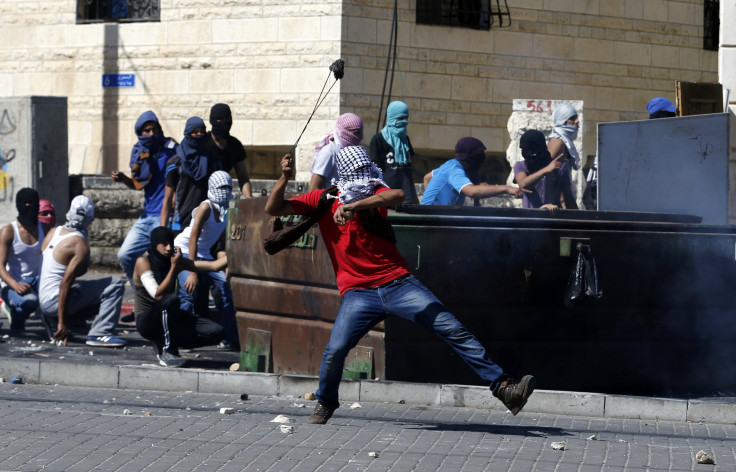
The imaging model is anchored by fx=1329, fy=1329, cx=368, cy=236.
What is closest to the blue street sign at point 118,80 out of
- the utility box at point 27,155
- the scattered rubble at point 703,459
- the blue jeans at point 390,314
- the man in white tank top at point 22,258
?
the utility box at point 27,155

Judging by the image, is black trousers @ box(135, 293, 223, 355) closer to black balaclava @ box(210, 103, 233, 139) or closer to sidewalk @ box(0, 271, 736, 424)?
sidewalk @ box(0, 271, 736, 424)

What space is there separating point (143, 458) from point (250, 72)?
12246 mm

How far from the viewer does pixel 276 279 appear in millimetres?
8859

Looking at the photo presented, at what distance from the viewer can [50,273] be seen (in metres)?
10.9

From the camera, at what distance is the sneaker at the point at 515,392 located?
6.85 meters

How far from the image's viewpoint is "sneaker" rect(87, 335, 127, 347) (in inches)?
412

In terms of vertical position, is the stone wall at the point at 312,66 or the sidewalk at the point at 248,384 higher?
the stone wall at the point at 312,66

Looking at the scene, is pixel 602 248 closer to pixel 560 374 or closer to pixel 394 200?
pixel 560 374

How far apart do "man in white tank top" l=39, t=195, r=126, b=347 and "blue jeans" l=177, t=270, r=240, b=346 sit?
76 cm

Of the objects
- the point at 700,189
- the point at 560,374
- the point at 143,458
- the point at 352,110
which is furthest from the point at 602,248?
the point at 352,110

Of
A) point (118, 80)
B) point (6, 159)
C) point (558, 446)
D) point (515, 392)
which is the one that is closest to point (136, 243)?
point (515, 392)

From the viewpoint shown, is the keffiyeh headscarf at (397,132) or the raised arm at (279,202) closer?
the raised arm at (279,202)

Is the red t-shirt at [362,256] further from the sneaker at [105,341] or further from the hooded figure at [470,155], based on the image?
the sneaker at [105,341]

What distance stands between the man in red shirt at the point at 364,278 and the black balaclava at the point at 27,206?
4.75 m
